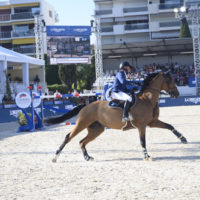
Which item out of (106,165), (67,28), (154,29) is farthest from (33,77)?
(106,165)

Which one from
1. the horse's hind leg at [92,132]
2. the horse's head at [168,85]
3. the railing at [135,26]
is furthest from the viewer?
the railing at [135,26]

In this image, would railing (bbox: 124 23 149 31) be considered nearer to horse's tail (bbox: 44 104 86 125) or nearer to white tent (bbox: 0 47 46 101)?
white tent (bbox: 0 47 46 101)

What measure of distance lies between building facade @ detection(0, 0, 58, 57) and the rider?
49782 mm

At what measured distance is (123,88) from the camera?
24.7 feet

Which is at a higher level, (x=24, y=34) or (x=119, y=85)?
(x=24, y=34)

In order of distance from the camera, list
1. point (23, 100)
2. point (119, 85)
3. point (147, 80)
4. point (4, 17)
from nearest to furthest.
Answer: point (119, 85), point (147, 80), point (23, 100), point (4, 17)

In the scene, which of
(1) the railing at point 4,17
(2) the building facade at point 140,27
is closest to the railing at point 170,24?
(2) the building facade at point 140,27

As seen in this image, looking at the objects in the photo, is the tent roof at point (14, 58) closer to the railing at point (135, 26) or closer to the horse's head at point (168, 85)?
the horse's head at point (168, 85)

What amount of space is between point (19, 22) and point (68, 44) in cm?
2854

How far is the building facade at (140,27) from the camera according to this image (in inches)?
1964

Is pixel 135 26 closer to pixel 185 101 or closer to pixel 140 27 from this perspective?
pixel 140 27

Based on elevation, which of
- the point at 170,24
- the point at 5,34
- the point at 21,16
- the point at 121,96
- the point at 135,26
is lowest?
the point at 121,96

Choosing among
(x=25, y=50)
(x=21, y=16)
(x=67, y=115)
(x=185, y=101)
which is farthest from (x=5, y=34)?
(x=67, y=115)

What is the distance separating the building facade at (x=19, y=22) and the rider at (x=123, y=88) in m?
49.8
